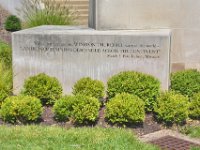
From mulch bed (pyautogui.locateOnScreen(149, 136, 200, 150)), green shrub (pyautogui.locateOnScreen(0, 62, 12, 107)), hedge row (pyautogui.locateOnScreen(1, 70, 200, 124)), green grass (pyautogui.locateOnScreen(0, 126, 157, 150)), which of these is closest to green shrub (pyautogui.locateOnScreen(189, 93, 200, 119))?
hedge row (pyautogui.locateOnScreen(1, 70, 200, 124))

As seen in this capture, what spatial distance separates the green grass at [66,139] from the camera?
5883mm

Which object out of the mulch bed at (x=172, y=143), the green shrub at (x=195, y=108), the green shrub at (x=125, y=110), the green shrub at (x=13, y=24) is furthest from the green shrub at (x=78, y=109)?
the green shrub at (x=13, y=24)

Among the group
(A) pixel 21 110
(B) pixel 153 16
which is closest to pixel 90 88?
(A) pixel 21 110

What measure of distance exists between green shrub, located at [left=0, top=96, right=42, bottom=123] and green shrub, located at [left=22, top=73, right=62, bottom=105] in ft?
2.41

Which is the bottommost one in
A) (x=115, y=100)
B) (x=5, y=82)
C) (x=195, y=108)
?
(x=195, y=108)

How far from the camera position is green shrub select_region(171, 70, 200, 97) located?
8148mm

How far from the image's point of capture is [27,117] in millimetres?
7059

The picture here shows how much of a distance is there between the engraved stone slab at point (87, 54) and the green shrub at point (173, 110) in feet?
3.54

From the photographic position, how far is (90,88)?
784 cm

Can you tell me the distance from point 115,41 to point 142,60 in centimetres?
59

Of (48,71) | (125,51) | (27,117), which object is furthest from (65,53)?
(27,117)

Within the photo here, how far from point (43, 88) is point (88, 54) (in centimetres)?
107

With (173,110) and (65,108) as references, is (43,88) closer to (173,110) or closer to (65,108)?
(65,108)

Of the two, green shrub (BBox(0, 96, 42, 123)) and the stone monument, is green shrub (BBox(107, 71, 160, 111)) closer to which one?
the stone monument
